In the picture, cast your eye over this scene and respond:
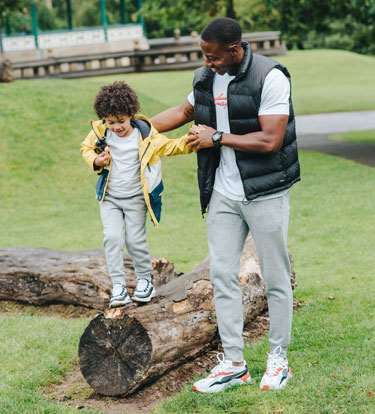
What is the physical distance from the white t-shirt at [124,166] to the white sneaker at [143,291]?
688 mm

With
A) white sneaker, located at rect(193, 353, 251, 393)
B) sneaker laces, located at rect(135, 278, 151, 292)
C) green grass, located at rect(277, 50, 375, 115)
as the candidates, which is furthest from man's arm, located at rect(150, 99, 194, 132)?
green grass, located at rect(277, 50, 375, 115)

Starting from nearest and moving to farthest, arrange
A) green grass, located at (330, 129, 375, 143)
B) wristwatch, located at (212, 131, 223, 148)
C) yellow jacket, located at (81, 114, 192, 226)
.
Result: wristwatch, located at (212, 131, 223, 148) < yellow jacket, located at (81, 114, 192, 226) < green grass, located at (330, 129, 375, 143)

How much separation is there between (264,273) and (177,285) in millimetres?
1228

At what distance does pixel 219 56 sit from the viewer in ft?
12.7

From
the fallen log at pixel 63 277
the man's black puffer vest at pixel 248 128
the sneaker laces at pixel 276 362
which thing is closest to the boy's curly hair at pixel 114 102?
the man's black puffer vest at pixel 248 128

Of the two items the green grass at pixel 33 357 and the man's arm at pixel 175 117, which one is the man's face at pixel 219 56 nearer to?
the man's arm at pixel 175 117

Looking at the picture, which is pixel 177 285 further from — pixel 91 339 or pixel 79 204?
pixel 79 204

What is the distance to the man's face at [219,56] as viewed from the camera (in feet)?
12.7

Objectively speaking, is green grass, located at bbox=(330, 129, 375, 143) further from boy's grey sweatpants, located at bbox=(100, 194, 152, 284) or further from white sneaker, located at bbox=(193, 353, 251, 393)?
white sneaker, located at bbox=(193, 353, 251, 393)

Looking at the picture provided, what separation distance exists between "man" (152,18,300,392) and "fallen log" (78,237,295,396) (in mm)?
374

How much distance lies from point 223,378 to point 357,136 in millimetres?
16453

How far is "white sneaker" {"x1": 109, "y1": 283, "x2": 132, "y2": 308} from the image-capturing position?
16.0 ft

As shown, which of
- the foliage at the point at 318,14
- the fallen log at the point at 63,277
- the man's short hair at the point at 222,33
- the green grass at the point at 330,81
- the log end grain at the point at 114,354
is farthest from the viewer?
the green grass at the point at 330,81

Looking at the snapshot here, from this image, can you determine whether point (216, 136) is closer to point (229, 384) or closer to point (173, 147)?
point (173, 147)
